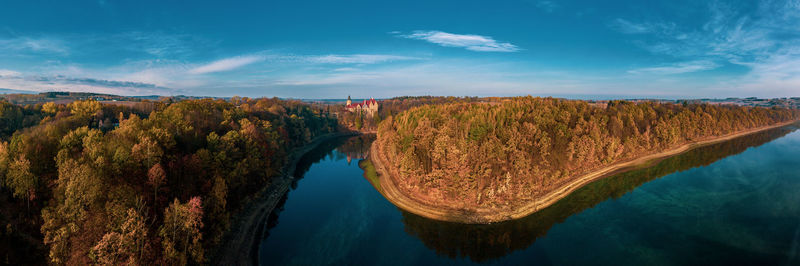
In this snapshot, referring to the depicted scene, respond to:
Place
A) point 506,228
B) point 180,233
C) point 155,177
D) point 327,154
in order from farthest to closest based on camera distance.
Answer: point 327,154, point 506,228, point 155,177, point 180,233

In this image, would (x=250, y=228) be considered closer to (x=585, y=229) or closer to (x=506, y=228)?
(x=506, y=228)

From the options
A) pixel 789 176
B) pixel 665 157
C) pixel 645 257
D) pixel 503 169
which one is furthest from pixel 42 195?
pixel 789 176

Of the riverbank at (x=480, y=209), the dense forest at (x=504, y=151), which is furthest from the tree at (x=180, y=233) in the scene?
the dense forest at (x=504, y=151)

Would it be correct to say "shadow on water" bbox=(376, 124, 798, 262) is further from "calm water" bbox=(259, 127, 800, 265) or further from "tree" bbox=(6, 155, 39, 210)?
"tree" bbox=(6, 155, 39, 210)

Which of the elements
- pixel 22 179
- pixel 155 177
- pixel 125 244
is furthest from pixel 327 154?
pixel 125 244

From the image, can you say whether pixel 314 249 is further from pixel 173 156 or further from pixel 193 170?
pixel 173 156
